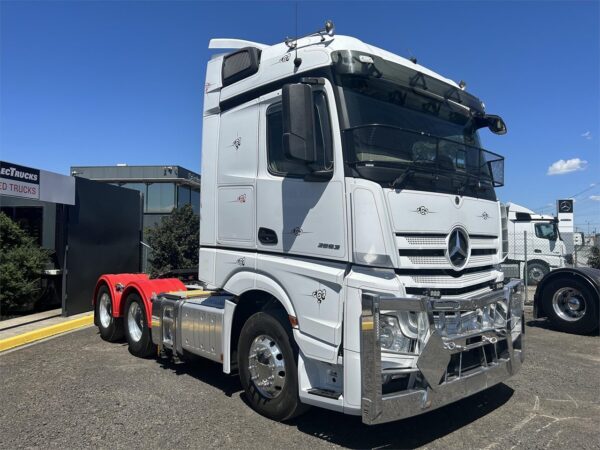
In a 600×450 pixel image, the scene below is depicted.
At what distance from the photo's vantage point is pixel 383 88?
13.7 feet

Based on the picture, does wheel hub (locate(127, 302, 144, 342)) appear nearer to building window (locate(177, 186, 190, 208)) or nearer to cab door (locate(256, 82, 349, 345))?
cab door (locate(256, 82, 349, 345))

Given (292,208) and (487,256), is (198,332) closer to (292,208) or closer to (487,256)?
(292,208)

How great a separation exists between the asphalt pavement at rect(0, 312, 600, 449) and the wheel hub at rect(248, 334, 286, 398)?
1.00 feet

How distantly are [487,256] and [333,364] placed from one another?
196 cm

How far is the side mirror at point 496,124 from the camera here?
528 centimetres

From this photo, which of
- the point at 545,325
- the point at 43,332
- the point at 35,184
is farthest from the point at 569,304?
the point at 35,184

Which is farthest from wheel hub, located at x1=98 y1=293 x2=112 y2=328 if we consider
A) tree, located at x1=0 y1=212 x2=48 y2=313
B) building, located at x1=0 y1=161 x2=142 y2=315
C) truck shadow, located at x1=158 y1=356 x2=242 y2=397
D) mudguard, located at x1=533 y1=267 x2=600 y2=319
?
mudguard, located at x1=533 y1=267 x2=600 y2=319

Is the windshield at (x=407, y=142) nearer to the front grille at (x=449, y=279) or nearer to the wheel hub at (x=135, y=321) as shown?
the front grille at (x=449, y=279)

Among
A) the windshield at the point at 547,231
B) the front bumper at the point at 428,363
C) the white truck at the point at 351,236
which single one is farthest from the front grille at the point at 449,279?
Answer: the windshield at the point at 547,231

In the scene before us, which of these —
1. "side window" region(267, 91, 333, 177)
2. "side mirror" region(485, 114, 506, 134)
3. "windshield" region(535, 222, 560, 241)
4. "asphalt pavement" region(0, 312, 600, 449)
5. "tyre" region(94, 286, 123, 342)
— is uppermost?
"side mirror" region(485, 114, 506, 134)

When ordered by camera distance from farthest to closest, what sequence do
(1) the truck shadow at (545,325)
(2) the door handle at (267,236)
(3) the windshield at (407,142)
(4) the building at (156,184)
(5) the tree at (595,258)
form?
1. (4) the building at (156,184)
2. (5) the tree at (595,258)
3. (1) the truck shadow at (545,325)
4. (2) the door handle at (267,236)
5. (3) the windshield at (407,142)

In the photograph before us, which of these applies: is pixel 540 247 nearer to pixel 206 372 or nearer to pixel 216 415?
pixel 206 372

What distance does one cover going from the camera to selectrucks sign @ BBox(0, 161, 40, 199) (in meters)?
8.32

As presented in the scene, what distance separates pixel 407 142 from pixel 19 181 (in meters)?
7.61
